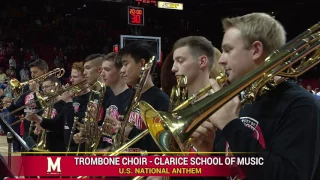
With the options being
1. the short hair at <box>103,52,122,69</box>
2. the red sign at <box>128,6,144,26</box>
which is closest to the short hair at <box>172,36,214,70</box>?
the short hair at <box>103,52,122,69</box>

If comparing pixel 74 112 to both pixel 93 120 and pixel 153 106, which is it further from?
pixel 153 106

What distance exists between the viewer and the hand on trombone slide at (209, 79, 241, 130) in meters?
1.59

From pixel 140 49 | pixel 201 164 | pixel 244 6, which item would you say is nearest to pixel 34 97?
pixel 140 49

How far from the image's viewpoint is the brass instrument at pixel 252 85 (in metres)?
1.51

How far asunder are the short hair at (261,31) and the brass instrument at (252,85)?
13 centimetres

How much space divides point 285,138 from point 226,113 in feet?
0.78

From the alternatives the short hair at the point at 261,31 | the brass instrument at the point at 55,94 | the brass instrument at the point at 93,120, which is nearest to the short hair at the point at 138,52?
the brass instrument at the point at 93,120

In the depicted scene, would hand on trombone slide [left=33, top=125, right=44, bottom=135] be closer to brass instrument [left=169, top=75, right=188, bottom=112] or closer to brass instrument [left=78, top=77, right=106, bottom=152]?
brass instrument [left=78, top=77, right=106, bottom=152]

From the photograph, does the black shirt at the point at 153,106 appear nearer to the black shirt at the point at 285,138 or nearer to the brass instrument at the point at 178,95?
the brass instrument at the point at 178,95

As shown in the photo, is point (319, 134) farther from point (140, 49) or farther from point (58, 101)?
point (58, 101)

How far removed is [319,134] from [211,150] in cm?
63

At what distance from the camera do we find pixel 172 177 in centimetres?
226

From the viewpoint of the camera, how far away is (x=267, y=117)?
162 cm

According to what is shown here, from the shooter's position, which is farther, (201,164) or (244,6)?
(244,6)
